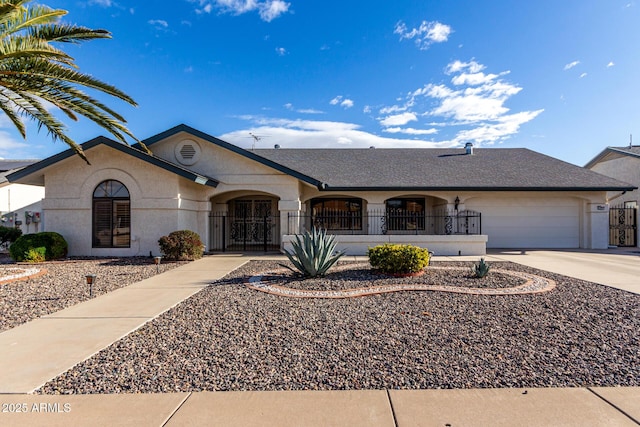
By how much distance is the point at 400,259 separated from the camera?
30.8 feet

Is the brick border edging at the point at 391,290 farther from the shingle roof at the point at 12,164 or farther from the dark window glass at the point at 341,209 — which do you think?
the shingle roof at the point at 12,164

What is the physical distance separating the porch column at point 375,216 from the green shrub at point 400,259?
25.1 ft

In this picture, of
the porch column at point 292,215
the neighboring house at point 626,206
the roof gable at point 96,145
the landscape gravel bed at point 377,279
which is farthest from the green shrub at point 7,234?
the neighboring house at point 626,206

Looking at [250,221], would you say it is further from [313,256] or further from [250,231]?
[313,256]

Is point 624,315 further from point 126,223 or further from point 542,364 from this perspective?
point 126,223

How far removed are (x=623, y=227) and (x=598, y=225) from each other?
14.7ft

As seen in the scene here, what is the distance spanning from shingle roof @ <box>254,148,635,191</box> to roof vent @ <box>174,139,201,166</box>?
562 cm

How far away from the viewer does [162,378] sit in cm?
388

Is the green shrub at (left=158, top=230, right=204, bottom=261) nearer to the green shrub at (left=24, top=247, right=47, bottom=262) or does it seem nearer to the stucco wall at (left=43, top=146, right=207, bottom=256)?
the stucco wall at (left=43, top=146, right=207, bottom=256)

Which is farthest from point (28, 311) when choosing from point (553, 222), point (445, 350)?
point (553, 222)

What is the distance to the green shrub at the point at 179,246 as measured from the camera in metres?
12.9

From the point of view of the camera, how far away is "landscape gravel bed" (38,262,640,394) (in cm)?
382

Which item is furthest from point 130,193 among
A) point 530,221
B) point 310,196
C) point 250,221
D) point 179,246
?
point 530,221

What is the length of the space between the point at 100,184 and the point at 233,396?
13.8 m
